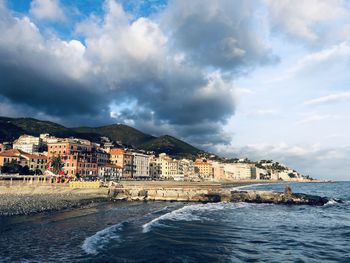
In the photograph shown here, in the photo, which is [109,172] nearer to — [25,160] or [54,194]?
[25,160]

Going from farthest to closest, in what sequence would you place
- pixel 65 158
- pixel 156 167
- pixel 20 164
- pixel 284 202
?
pixel 156 167 → pixel 65 158 → pixel 20 164 → pixel 284 202

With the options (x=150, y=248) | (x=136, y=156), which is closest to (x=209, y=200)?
(x=150, y=248)

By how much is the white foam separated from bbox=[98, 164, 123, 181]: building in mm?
111655

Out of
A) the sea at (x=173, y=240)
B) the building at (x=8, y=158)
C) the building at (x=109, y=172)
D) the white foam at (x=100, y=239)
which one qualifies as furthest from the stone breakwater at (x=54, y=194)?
the building at (x=109, y=172)

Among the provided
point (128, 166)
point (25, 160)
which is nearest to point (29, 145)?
point (25, 160)

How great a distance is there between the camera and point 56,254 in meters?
20.4

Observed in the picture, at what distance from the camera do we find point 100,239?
2494cm

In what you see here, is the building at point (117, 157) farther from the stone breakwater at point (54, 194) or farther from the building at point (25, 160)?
the stone breakwater at point (54, 194)

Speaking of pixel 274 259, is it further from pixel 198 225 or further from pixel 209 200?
pixel 209 200

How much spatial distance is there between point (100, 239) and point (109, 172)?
123 m

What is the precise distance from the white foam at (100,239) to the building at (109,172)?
111655 millimetres

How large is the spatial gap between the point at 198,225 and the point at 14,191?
163 feet

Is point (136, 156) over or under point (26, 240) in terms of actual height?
over

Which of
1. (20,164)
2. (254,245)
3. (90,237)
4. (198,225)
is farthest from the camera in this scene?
(20,164)
